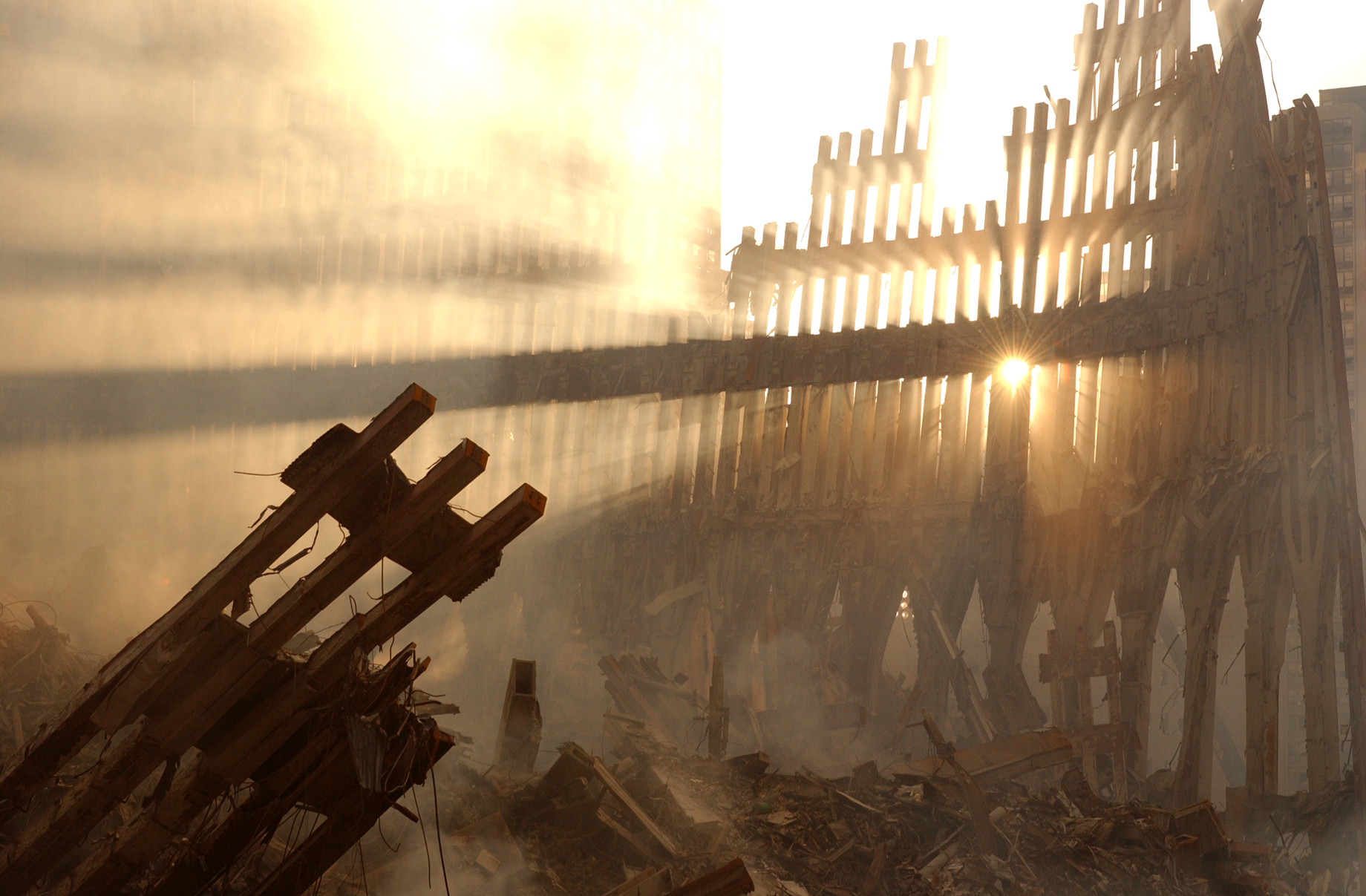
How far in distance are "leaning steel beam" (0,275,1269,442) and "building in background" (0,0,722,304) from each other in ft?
5.74

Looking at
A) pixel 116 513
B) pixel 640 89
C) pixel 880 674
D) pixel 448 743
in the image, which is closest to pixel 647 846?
pixel 448 743

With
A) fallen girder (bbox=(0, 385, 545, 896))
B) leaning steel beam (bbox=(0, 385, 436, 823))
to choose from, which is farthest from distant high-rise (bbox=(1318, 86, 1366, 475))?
leaning steel beam (bbox=(0, 385, 436, 823))

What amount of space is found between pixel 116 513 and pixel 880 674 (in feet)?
40.6

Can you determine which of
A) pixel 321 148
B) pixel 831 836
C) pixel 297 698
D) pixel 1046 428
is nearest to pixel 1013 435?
pixel 1046 428

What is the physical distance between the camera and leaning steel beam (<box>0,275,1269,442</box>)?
1071 cm

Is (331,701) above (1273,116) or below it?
below

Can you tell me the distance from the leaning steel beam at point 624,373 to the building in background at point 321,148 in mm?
1751

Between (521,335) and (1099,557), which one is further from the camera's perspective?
(521,335)

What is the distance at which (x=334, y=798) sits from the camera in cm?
468

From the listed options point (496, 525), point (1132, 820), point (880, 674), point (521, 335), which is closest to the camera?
point (496, 525)

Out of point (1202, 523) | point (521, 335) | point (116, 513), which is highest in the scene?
point (521, 335)

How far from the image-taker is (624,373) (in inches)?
548

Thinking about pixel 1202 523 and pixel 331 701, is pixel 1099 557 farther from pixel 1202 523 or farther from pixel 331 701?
pixel 331 701

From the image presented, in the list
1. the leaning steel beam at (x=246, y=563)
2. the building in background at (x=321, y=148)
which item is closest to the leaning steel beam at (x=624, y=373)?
the building in background at (x=321, y=148)
